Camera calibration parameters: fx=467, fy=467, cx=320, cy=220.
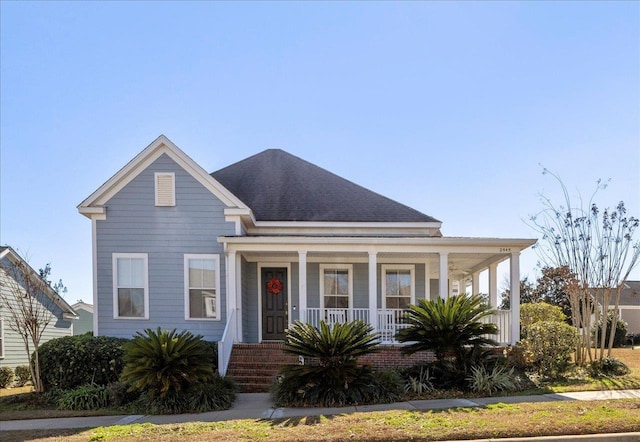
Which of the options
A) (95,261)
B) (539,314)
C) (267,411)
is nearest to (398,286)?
(539,314)

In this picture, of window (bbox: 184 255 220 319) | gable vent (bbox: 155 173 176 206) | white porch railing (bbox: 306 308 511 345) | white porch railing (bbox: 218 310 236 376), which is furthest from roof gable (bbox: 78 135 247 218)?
white porch railing (bbox: 306 308 511 345)

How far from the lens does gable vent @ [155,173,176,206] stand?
12688mm

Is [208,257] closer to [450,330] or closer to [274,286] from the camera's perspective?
[274,286]

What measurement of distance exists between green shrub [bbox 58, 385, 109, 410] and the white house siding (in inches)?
113

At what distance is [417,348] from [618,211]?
6.78m

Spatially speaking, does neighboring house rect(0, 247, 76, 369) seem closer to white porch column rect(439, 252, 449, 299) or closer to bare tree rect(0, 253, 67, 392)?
bare tree rect(0, 253, 67, 392)

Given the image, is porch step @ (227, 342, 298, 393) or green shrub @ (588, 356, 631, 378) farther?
green shrub @ (588, 356, 631, 378)

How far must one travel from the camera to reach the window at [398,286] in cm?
1451

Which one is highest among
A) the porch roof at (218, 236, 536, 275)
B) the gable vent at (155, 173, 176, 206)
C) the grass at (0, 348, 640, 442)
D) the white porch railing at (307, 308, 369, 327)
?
the gable vent at (155, 173, 176, 206)

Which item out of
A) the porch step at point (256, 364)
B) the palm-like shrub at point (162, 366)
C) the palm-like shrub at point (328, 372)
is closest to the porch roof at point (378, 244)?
the porch step at point (256, 364)

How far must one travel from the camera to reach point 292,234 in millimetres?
14312

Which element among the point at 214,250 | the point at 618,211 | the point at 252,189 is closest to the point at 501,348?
the point at 618,211

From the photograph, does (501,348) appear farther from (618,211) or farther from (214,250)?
(214,250)

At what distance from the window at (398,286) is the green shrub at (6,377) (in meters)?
12.1
